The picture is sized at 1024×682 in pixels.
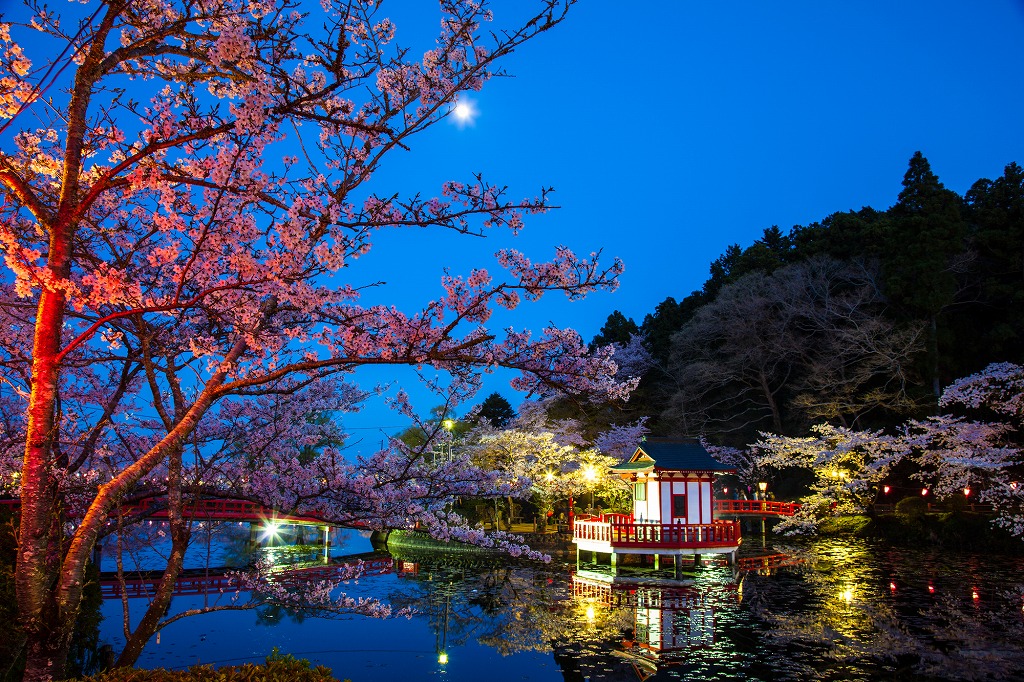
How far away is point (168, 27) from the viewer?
4.69 meters

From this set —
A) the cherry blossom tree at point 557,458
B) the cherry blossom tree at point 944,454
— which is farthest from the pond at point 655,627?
the cherry blossom tree at point 557,458

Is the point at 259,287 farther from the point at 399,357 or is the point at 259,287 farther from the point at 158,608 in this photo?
the point at 158,608

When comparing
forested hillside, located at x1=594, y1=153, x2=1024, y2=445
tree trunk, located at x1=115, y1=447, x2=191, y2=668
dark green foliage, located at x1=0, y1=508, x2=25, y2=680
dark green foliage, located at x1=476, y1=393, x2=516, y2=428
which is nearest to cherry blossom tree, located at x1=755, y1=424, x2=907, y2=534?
forested hillside, located at x1=594, y1=153, x2=1024, y2=445

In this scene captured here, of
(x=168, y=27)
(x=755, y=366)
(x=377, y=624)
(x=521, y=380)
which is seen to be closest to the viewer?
(x=168, y=27)

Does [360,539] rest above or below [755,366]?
below

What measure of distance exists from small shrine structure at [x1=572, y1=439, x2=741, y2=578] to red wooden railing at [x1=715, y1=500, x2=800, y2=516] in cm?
717

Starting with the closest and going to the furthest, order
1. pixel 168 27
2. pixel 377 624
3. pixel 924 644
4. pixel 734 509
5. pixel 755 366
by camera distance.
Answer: pixel 168 27 → pixel 924 644 → pixel 377 624 → pixel 734 509 → pixel 755 366

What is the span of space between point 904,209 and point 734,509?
58.2 ft

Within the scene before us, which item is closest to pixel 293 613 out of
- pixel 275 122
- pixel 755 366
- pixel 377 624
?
pixel 377 624

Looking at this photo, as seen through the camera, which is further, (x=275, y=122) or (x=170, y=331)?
(x=170, y=331)

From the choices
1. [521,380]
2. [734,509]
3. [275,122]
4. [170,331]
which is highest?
[275,122]

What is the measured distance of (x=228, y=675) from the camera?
4.43 metres

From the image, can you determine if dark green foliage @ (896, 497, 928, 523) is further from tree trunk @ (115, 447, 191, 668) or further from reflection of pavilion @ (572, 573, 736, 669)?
tree trunk @ (115, 447, 191, 668)

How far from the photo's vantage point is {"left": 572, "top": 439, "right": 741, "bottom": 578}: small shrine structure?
21.5 m
